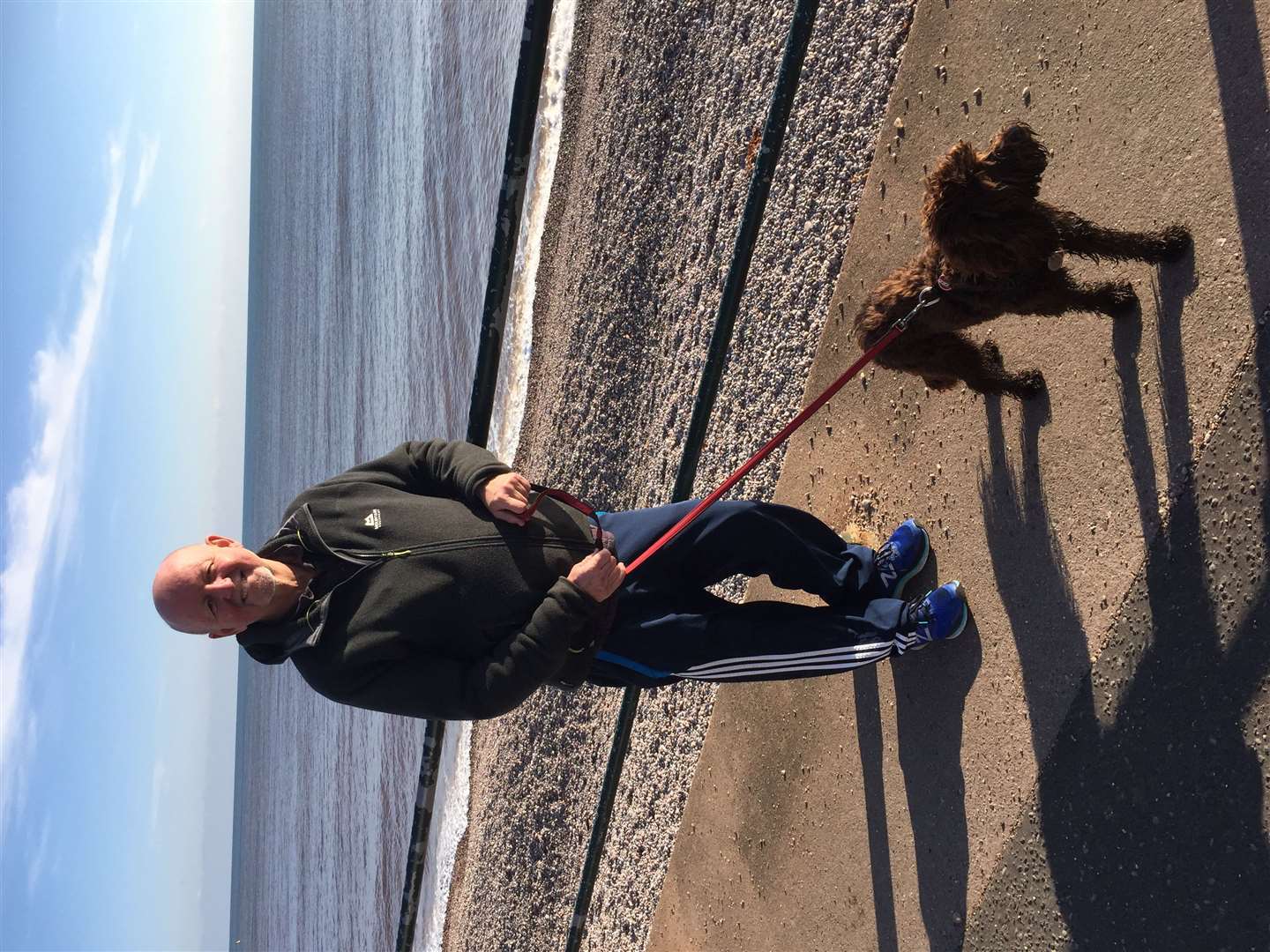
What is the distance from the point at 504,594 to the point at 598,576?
0.74 ft

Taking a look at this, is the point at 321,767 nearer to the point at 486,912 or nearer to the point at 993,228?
the point at 486,912

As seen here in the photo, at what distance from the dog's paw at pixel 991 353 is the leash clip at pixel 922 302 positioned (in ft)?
1.03

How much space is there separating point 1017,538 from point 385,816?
6219 mm

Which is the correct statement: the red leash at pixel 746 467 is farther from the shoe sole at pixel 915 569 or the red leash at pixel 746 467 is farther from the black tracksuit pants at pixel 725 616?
the shoe sole at pixel 915 569

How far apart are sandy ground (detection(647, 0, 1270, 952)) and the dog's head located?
491 millimetres

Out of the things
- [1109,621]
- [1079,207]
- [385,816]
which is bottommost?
[385,816]

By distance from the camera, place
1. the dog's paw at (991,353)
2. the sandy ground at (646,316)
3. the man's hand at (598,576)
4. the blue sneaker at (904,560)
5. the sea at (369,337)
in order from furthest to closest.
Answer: the sea at (369,337) < the sandy ground at (646,316) < the blue sneaker at (904,560) < the dog's paw at (991,353) < the man's hand at (598,576)

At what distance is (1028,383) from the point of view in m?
2.48

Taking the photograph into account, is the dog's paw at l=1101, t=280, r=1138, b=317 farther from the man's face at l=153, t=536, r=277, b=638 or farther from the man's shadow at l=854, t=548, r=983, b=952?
the man's face at l=153, t=536, r=277, b=638

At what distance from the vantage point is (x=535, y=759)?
4777 mm

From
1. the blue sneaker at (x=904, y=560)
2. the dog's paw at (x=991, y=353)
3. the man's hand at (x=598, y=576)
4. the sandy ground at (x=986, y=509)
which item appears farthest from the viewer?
the blue sneaker at (x=904, y=560)

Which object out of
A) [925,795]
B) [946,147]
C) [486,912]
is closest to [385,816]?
[486,912]

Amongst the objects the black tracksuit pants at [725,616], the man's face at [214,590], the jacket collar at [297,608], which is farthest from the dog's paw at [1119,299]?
the man's face at [214,590]

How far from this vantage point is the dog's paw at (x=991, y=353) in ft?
7.97
